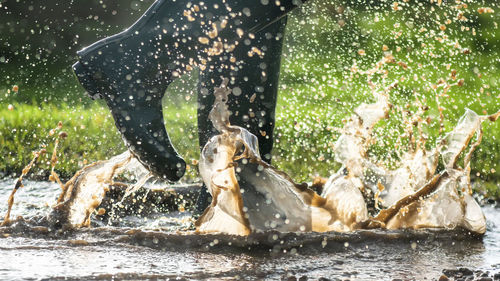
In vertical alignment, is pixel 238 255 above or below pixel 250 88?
below

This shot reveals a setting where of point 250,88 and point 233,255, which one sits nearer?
point 233,255

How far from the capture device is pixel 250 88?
2.62 m

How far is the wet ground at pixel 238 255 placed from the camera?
1.89 metres

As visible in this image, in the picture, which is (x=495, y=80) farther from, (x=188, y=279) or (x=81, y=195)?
(x=188, y=279)

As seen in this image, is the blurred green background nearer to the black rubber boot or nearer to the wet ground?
the wet ground

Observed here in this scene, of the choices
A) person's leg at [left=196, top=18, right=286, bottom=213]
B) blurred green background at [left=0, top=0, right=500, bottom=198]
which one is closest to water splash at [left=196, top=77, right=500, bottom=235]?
person's leg at [left=196, top=18, right=286, bottom=213]

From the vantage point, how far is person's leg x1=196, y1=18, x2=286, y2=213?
2.57 m

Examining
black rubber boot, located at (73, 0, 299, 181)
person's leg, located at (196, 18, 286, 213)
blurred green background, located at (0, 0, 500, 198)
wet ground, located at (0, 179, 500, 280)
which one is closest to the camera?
wet ground, located at (0, 179, 500, 280)

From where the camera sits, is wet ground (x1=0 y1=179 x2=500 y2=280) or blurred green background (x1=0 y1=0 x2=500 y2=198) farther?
blurred green background (x1=0 y1=0 x2=500 y2=198)

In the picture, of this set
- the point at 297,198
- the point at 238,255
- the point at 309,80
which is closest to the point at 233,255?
the point at 238,255

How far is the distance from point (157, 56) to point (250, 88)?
393 mm

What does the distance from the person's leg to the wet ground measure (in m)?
0.47

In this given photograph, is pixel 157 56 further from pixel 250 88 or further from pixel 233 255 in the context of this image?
pixel 233 255

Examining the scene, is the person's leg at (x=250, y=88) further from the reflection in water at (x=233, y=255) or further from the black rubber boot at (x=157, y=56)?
the reflection in water at (x=233, y=255)
